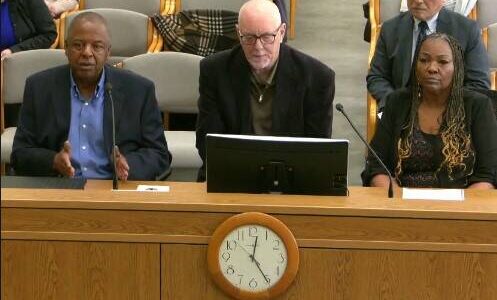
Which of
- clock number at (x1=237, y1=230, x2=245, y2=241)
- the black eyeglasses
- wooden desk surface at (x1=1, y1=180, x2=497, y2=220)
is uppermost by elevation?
the black eyeglasses

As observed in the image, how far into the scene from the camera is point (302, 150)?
96.3 inches

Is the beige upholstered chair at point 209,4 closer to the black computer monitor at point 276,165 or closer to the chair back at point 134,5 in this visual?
the chair back at point 134,5

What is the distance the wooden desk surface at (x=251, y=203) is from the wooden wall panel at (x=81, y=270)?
0.34 ft

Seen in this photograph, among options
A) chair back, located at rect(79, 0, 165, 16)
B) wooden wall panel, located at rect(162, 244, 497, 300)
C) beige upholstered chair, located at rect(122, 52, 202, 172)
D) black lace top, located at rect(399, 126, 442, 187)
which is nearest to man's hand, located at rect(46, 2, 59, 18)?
chair back, located at rect(79, 0, 165, 16)

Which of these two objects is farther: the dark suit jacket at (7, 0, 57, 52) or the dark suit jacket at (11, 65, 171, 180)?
the dark suit jacket at (7, 0, 57, 52)

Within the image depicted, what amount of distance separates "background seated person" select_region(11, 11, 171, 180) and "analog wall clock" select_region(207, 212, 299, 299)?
3.48 feet

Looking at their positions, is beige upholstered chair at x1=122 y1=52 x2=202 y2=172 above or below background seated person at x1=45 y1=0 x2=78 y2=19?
below

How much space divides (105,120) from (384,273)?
55.3 inches

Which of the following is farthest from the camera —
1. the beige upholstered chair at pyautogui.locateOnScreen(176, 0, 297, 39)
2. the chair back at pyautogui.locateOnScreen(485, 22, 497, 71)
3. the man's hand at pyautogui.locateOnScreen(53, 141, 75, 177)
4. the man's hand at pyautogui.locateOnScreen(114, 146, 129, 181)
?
the beige upholstered chair at pyautogui.locateOnScreen(176, 0, 297, 39)

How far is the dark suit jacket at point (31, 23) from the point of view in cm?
498

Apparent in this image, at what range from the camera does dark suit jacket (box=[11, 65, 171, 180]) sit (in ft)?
10.9

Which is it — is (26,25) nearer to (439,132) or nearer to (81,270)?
(439,132)

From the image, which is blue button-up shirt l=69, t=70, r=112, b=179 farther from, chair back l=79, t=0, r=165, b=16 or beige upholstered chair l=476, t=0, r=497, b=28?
beige upholstered chair l=476, t=0, r=497, b=28

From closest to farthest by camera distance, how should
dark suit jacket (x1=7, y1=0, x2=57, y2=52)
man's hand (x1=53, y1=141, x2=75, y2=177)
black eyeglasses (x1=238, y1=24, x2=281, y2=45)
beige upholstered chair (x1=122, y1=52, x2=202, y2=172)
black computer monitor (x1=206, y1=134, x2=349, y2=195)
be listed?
black computer monitor (x1=206, y1=134, x2=349, y2=195) < man's hand (x1=53, y1=141, x2=75, y2=177) < black eyeglasses (x1=238, y1=24, x2=281, y2=45) < beige upholstered chair (x1=122, y1=52, x2=202, y2=172) < dark suit jacket (x1=7, y1=0, x2=57, y2=52)
